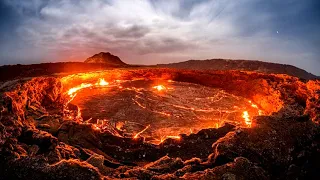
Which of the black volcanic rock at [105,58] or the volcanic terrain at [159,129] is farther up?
the black volcanic rock at [105,58]

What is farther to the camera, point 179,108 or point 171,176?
point 179,108

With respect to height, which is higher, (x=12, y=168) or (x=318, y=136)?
(x=318, y=136)

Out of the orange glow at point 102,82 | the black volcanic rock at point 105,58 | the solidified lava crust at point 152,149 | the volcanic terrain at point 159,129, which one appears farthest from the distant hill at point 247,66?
the solidified lava crust at point 152,149

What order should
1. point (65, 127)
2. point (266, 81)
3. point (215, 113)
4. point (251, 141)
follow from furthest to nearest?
point (266, 81) → point (215, 113) → point (65, 127) → point (251, 141)

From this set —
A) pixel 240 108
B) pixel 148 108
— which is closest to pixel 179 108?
pixel 148 108

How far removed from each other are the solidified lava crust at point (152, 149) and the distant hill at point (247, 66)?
9.10 meters

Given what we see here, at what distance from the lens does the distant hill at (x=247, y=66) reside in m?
16.9

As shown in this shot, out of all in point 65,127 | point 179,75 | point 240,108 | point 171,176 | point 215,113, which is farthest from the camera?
point 179,75

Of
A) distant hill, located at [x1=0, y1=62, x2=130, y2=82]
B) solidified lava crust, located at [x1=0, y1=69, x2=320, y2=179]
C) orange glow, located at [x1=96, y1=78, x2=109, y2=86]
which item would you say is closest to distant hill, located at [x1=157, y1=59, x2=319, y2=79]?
orange glow, located at [x1=96, y1=78, x2=109, y2=86]

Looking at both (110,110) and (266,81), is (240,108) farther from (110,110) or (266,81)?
(110,110)

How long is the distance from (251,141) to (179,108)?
6634 millimetres

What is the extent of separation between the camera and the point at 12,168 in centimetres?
313

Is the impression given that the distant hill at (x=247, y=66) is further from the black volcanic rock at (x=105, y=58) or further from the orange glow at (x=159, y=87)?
the orange glow at (x=159, y=87)

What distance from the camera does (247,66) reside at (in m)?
19.1
